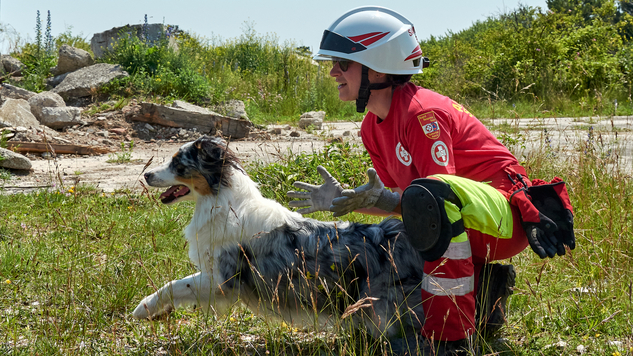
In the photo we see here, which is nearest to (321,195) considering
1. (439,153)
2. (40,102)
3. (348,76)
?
(439,153)

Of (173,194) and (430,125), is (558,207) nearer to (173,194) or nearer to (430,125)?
(430,125)

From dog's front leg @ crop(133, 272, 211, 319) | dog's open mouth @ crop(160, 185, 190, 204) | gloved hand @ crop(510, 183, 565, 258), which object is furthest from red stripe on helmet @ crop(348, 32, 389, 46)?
dog's front leg @ crop(133, 272, 211, 319)

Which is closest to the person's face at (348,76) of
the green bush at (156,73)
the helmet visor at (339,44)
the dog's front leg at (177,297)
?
the helmet visor at (339,44)

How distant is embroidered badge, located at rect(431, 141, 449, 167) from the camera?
265 cm

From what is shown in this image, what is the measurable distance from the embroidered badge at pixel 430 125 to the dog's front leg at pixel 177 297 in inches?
62.9

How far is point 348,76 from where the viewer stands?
3.23 metres

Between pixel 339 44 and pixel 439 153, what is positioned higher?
pixel 339 44

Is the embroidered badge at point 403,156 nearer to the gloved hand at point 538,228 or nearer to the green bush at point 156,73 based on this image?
the gloved hand at point 538,228

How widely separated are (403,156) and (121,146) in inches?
334

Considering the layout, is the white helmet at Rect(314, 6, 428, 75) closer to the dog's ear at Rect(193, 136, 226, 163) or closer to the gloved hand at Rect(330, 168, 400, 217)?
the gloved hand at Rect(330, 168, 400, 217)

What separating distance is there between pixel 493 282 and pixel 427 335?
1.86 feet

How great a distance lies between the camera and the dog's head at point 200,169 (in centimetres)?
333

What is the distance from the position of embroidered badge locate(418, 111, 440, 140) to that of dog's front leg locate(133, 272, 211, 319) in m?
1.60

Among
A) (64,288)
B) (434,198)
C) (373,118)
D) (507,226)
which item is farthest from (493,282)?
(64,288)
